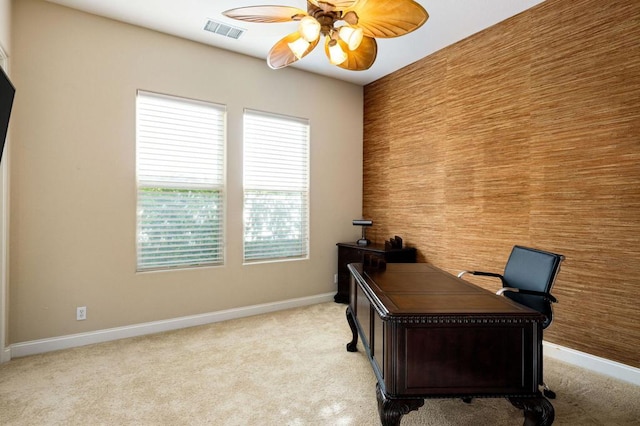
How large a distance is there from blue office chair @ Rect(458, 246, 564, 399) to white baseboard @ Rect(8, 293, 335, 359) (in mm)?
2656

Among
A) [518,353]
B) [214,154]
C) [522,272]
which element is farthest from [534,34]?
[214,154]

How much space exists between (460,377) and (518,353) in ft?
0.98

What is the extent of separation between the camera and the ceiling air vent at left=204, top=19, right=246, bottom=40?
3412mm

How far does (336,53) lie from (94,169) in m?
2.58

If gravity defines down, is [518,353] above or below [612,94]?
below

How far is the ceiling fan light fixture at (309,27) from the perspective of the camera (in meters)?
2.04

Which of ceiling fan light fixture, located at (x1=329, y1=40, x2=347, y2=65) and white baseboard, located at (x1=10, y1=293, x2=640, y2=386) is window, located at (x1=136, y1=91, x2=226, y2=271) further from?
ceiling fan light fixture, located at (x1=329, y1=40, x2=347, y2=65)

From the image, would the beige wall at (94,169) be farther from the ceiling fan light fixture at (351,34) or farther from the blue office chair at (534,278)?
the blue office chair at (534,278)

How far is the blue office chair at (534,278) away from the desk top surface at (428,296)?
0.45 meters

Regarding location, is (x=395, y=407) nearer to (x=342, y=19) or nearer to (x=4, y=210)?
(x=342, y=19)

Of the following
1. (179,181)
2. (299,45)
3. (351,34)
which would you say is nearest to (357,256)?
(179,181)

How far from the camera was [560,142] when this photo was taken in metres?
2.94

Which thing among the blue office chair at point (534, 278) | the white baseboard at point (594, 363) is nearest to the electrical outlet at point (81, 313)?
the blue office chair at point (534, 278)

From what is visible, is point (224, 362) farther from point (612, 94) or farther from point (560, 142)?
point (612, 94)
